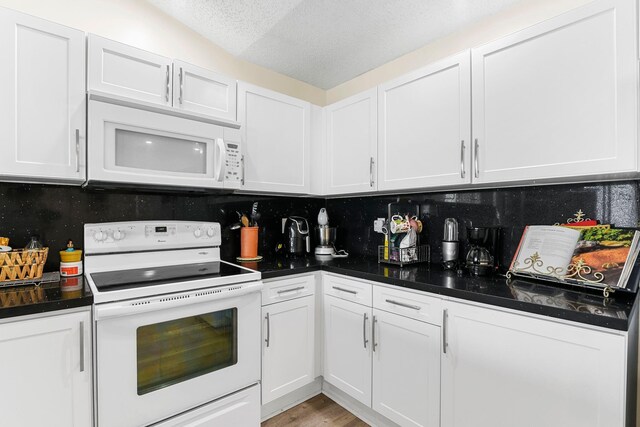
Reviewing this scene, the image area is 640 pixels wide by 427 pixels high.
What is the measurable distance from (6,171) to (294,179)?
1556mm


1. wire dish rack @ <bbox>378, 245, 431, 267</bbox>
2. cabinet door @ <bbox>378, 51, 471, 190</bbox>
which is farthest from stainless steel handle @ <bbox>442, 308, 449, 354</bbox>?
cabinet door @ <bbox>378, 51, 471, 190</bbox>

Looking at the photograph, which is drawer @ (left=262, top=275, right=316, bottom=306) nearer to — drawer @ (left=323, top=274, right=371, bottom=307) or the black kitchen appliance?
drawer @ (left=323, top=274, right=371, bottom=307)

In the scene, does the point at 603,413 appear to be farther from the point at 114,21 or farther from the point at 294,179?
the point at 114,21

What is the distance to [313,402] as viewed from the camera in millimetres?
2094

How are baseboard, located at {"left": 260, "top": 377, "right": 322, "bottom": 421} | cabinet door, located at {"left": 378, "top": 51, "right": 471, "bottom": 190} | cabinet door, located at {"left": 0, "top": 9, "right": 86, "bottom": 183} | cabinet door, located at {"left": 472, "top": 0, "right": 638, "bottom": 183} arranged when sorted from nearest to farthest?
cabinet door, located at {"left": 472, "top": 0, "right": 638, "bottom": 183} < cabinet door, located at {"left": 0, "top": 9, "right": 86, "bottom": 183} < cabinet door, located at {"left": 378, "top": 51, "right": 471, "bottom": 190} < baseboard, located at {"left": 260, "top": 377, "right": 322, "bottom": 421}

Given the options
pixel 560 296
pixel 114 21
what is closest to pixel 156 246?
pixel 114 21

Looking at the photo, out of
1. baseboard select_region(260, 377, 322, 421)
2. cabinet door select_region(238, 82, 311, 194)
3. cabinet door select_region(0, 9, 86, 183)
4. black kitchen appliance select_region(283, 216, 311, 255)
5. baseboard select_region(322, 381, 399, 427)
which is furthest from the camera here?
black kitchen appliance select_region(283, 216, 311, 255)

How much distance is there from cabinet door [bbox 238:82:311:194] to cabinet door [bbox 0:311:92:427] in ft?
3.94

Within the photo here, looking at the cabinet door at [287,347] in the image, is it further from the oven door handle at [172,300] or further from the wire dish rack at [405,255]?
the wire dish rack at [405,255]

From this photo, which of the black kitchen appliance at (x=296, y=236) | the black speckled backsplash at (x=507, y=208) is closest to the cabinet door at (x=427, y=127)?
the black speckled backsplash at (x=507, y=208)

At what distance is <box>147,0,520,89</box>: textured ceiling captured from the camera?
1.85 metres

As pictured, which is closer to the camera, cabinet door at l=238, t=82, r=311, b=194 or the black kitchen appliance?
cabinet door at l=238, t=82, r=311, b=194

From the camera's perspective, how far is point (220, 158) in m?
1.81

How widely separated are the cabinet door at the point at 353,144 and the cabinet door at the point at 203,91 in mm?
823
